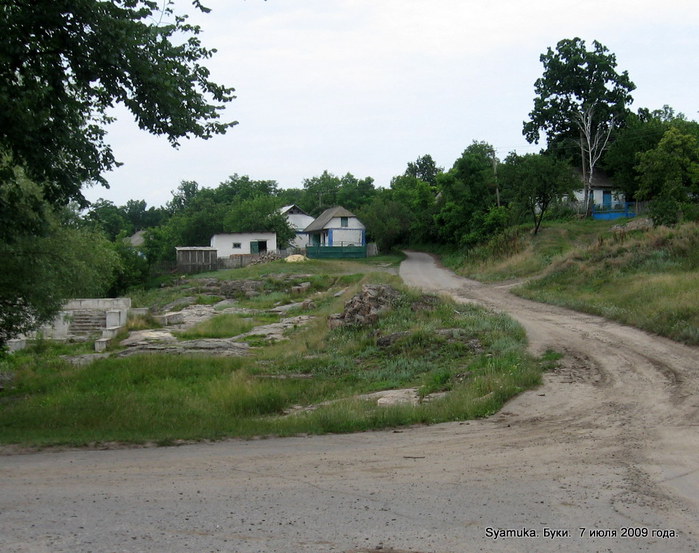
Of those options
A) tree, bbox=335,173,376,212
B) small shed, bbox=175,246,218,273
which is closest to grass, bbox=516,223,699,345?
small shed, bbox=175,246,218,273

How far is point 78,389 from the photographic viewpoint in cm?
1816

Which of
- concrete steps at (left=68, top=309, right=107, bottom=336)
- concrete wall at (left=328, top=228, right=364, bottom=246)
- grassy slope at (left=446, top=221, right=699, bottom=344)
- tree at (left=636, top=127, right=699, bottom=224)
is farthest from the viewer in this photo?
concrete wall at (left=328, top=228, right=364, bottom=246)

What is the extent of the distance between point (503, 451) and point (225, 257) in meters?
60.6

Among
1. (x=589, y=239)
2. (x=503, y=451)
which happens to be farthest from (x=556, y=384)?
(x=589, y=239)

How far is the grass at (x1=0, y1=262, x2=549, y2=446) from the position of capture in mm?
11828

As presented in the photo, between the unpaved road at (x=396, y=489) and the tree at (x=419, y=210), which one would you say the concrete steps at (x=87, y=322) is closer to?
the unpaved road at (x=396, y=489)

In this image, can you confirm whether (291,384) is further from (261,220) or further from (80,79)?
(261,220)

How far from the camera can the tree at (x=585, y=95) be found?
5819 cm

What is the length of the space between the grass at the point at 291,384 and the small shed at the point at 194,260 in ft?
122

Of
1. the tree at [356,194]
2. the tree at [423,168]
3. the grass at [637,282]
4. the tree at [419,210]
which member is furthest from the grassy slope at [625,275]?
the tree at [423,168]

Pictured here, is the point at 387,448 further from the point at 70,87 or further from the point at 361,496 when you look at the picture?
the point at 70,87

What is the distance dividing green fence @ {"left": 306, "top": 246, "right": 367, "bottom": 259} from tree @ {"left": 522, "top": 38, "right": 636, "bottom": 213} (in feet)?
68.5

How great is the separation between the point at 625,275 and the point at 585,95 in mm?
34313

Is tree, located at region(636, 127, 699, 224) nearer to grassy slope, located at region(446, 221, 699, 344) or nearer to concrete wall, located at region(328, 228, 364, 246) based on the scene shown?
grassy slope, located at region(446, 221, 699, 344)
